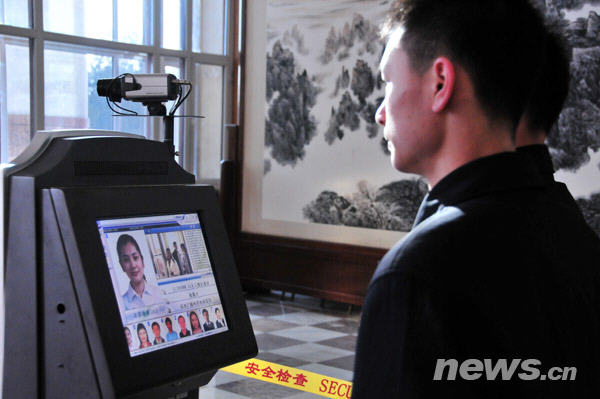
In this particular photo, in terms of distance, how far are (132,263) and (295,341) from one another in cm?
628

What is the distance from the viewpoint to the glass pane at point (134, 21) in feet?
31.9

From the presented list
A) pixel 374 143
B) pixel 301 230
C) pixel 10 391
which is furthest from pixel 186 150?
pixel 10 391

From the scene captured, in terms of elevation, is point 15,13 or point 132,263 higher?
point 15,13

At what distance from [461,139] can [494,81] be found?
108 mm

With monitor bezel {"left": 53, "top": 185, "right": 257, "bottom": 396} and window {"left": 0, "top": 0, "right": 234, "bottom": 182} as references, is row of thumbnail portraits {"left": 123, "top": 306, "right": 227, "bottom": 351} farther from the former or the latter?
window {"left": 0, "top": 0, "right": 234, "bottom": 182}

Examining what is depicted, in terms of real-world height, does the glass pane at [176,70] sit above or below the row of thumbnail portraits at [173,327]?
above

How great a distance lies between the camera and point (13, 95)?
853 centimetres

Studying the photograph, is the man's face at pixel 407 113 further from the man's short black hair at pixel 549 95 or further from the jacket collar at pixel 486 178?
the man's short black hair at pixel 549 95

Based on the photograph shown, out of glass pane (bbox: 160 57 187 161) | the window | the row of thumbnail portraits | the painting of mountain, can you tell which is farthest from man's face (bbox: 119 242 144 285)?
glass pane (bbox: 160 57 187 161)

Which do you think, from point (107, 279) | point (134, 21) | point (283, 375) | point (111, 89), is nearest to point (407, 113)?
point (107, 279)

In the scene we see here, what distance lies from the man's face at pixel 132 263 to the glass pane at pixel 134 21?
327 inches

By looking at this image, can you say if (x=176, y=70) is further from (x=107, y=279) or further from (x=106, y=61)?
(x=107, y=279)

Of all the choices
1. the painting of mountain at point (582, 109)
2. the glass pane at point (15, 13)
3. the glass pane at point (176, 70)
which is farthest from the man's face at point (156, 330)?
the glass pane at point (176, 70)

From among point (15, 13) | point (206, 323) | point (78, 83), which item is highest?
point (15, 13)
